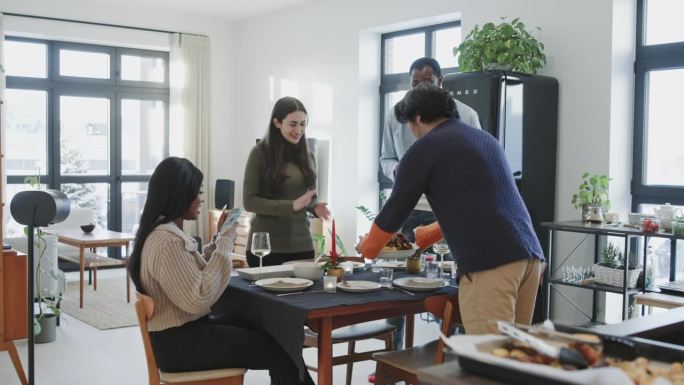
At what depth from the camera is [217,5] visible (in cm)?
800

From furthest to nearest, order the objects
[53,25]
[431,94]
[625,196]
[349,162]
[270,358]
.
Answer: [53,25]
[349,162]
[625,196]
[270,358]
[431,94]

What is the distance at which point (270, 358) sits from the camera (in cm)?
265

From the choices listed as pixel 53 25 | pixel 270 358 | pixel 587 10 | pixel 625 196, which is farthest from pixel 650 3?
pixel 53 25

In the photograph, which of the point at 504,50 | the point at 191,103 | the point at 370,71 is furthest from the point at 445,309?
the point at 191,103

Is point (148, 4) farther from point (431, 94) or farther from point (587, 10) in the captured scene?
point (431, 94)

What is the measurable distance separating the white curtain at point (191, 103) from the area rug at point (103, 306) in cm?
159

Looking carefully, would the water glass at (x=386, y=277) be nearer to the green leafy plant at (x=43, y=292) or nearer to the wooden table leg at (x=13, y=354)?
the wooden table leg at (x=13, y=354)

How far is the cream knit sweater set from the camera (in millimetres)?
2506

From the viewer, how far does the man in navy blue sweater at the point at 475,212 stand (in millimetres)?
2248

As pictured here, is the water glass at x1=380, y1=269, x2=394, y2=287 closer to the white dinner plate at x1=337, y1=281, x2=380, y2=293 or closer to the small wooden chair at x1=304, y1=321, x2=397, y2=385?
the white dinner plate at x1=337, y1=281, x2=380, y2=293

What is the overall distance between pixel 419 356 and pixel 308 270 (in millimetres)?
555

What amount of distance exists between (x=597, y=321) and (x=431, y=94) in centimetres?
294

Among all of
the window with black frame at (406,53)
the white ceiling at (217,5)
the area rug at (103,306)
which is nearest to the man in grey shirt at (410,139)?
the window with black frame at (406,53)

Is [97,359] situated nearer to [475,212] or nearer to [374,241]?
[374,241]
